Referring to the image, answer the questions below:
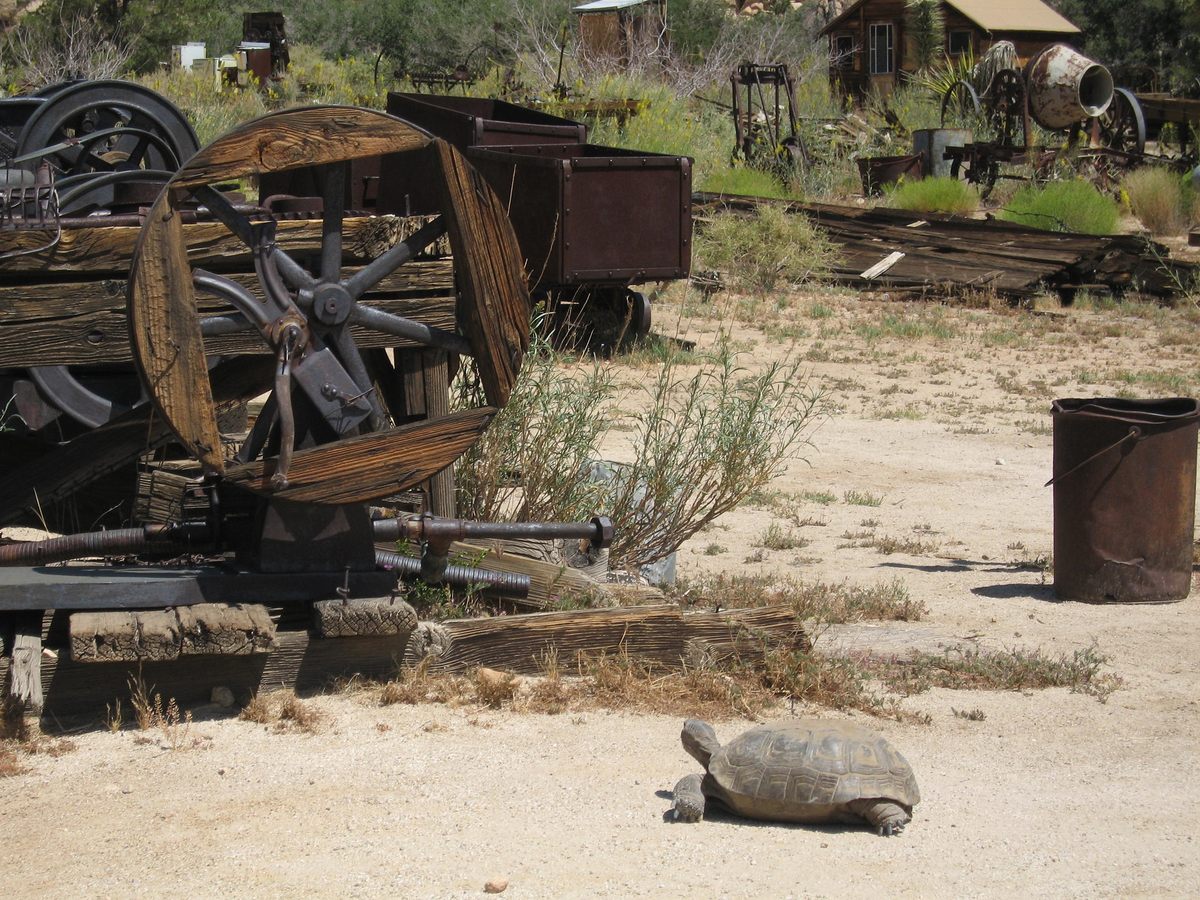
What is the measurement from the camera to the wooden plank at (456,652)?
13.8 ft

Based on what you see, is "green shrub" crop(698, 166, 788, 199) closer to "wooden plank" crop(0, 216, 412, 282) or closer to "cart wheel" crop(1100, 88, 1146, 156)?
"cart wheel" crop(1100, 88, 1146, 156)

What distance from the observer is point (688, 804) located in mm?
3602

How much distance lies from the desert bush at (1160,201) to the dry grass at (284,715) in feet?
57.9

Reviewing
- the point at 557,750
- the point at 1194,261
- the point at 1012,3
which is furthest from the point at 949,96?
the point at 557,750

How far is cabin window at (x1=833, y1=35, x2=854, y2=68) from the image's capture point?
39.7 m

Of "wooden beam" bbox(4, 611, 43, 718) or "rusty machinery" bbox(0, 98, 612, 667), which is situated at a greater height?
"rusty machinery" bbox(0, 98, 612, 667)

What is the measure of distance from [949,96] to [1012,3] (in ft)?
56.0

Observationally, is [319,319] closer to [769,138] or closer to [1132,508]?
[1132,508]

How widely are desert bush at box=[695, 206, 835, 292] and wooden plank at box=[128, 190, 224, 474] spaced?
1185cm

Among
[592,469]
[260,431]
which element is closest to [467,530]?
[260,431]

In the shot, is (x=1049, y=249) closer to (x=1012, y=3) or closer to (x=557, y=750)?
(x=557, y=750)

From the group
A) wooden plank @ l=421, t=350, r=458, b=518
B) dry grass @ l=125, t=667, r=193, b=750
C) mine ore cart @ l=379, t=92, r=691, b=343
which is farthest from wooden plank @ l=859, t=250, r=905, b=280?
dry grass @ l=125, t=667, r=193, b=750

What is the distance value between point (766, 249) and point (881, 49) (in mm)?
25919

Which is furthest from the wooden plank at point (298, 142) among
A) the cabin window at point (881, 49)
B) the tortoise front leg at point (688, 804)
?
the cabin window at point (881, 49)
